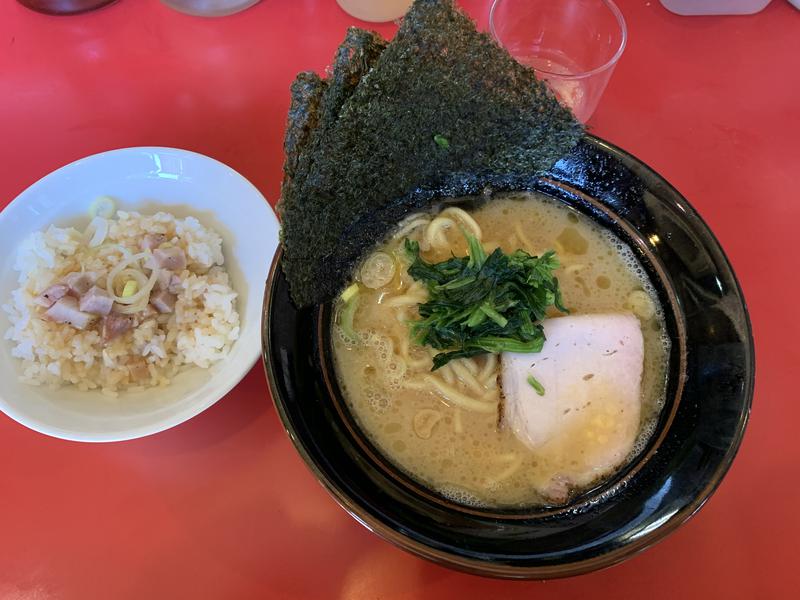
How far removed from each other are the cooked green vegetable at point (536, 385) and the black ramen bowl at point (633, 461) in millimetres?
209

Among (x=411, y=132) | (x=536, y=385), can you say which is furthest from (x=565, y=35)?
(x=536, y=385)

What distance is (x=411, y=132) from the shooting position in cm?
112

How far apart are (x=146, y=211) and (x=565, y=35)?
48.6 inches

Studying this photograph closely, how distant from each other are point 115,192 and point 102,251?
184 millimetres

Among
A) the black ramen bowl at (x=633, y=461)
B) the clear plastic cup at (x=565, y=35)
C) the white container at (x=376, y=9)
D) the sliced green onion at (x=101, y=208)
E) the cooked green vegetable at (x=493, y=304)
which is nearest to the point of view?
the black ramen bowl at (x=633, y=461)

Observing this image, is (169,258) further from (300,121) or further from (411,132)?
(411,132)

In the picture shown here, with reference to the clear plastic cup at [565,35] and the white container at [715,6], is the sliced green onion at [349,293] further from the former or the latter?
the white container at [715,6]

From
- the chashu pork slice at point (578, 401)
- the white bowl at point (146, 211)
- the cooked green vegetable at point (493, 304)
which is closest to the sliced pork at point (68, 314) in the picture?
the white bowl at point (146, 211)

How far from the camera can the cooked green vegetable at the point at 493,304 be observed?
1.15 meters

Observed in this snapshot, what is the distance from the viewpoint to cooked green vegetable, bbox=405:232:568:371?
1.15 meters

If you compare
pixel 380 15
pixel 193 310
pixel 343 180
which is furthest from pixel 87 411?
pixel 380 15

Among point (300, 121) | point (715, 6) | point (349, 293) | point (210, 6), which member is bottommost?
point (349, 293)

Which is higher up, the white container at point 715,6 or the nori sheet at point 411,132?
the white container at point 715,6

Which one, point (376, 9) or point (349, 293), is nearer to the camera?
point (349, 293)
